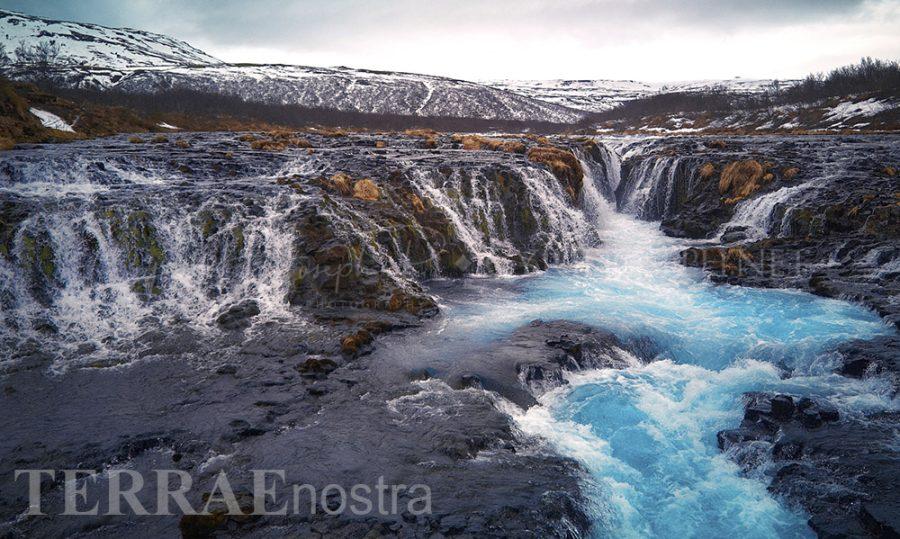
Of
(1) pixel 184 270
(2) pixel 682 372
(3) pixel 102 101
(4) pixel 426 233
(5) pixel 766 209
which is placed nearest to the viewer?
(2) pixel 682 372

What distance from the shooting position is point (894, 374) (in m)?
9.94

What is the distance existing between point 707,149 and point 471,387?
1060 inches

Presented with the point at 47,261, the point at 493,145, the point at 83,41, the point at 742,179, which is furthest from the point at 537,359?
the point at 83,41

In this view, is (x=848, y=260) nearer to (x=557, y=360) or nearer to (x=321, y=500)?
(x=557, y=360)

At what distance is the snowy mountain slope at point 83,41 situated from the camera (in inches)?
6294

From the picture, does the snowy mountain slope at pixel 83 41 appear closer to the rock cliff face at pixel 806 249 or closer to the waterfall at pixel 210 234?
the waterfall at pixel 210 234

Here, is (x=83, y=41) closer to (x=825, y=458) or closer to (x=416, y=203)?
(x=416, y=203)

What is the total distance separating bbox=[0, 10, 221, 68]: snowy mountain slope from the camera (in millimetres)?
159875

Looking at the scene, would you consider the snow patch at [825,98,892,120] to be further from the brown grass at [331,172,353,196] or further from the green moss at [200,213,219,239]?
the green moss at [200,213,219,239]

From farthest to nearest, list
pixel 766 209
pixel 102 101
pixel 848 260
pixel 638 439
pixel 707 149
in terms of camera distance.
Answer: pixel 102 101
pixel 707 149
pixel 766 209
pixel 848 260
pixel 638 439

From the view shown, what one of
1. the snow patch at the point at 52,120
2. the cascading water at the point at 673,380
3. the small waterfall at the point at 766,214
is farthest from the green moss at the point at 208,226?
the snow patch at the point at 52,120

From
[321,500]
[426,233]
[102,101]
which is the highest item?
[102,101]

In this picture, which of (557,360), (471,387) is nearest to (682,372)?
(557,360)

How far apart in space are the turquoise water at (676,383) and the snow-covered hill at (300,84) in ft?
→ 339
